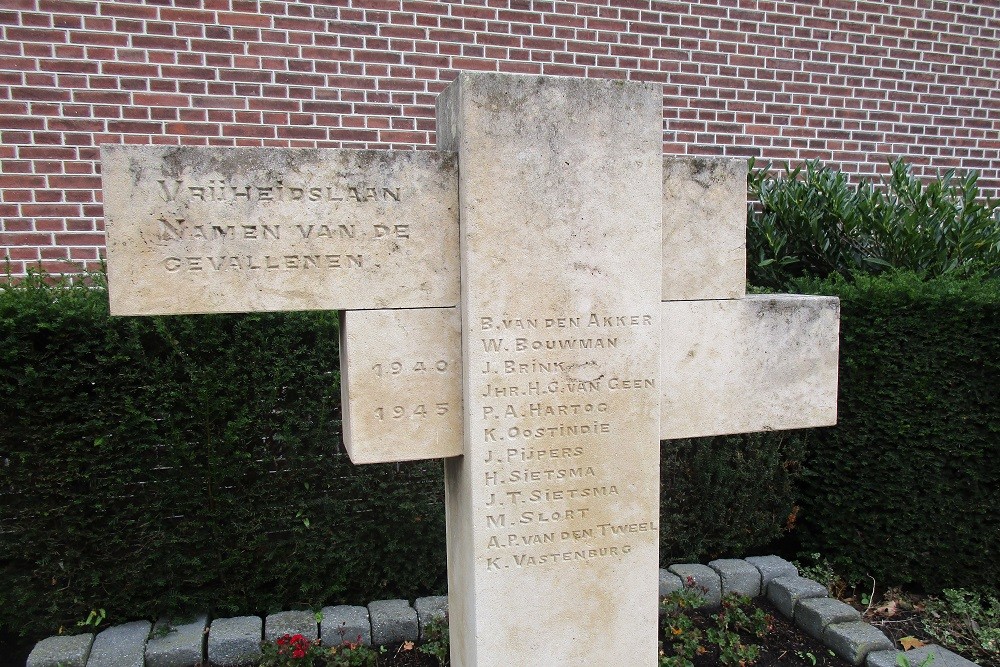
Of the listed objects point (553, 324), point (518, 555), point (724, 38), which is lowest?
point (518, 555)

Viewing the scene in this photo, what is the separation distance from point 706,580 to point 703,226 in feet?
8.23

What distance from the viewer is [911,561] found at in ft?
13.0

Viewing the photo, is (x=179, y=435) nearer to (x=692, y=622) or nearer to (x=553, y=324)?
(x=553, y=324)

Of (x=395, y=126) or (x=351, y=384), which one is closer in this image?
(x=351, y=384)

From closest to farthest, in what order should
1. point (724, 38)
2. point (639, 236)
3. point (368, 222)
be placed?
1. point (368, 222)
2. point (639, 236)
3. point (724, 38)

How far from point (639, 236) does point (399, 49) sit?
332 centimetres

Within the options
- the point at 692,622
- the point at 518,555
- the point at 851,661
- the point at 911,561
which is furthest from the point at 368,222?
the point at 911,561

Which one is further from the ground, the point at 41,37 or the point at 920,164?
the point at 41,37

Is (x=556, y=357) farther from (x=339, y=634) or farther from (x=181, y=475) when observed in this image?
(x=181, y=475)

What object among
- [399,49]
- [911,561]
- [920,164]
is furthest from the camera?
[920,164]

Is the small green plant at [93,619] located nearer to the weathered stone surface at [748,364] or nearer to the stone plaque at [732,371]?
the stone plaque at [732,371]

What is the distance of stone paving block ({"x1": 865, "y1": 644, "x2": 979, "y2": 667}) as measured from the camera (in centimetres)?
310

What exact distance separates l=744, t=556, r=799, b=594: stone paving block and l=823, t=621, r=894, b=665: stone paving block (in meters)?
0.49

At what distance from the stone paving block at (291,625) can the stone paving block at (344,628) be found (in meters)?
0.05
